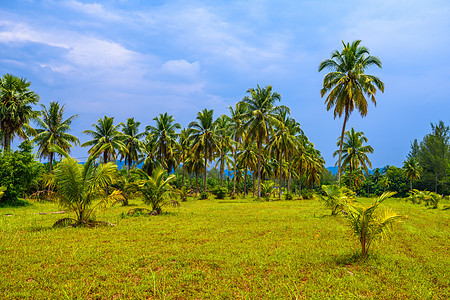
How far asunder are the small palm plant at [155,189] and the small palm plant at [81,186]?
360 centimetres

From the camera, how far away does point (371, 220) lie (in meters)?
6.78

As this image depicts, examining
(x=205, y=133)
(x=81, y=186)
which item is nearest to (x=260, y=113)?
(x=205, y=133)

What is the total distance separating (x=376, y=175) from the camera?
7331 centimetres

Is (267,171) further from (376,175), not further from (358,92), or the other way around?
(376,175)

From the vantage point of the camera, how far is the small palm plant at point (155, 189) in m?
15.2

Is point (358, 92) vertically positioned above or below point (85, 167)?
above

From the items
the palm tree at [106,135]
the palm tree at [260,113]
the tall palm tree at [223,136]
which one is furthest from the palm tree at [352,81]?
the palm tree at [106,135]

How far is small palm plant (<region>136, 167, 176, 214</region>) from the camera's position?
1520 centimetres

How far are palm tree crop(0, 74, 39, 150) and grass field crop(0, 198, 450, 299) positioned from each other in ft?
70.4

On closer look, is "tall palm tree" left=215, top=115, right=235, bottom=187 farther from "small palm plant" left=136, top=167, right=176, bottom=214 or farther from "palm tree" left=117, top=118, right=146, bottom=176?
"small palm plant" left=136, top=167, right=176, bottom=214

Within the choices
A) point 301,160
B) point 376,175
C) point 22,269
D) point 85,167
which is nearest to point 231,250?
point 22,269

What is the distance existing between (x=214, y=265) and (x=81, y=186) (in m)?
6.92

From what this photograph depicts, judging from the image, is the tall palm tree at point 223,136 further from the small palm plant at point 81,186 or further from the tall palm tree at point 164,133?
the small palm plant at point 81,186

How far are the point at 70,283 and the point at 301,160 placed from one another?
128ft
